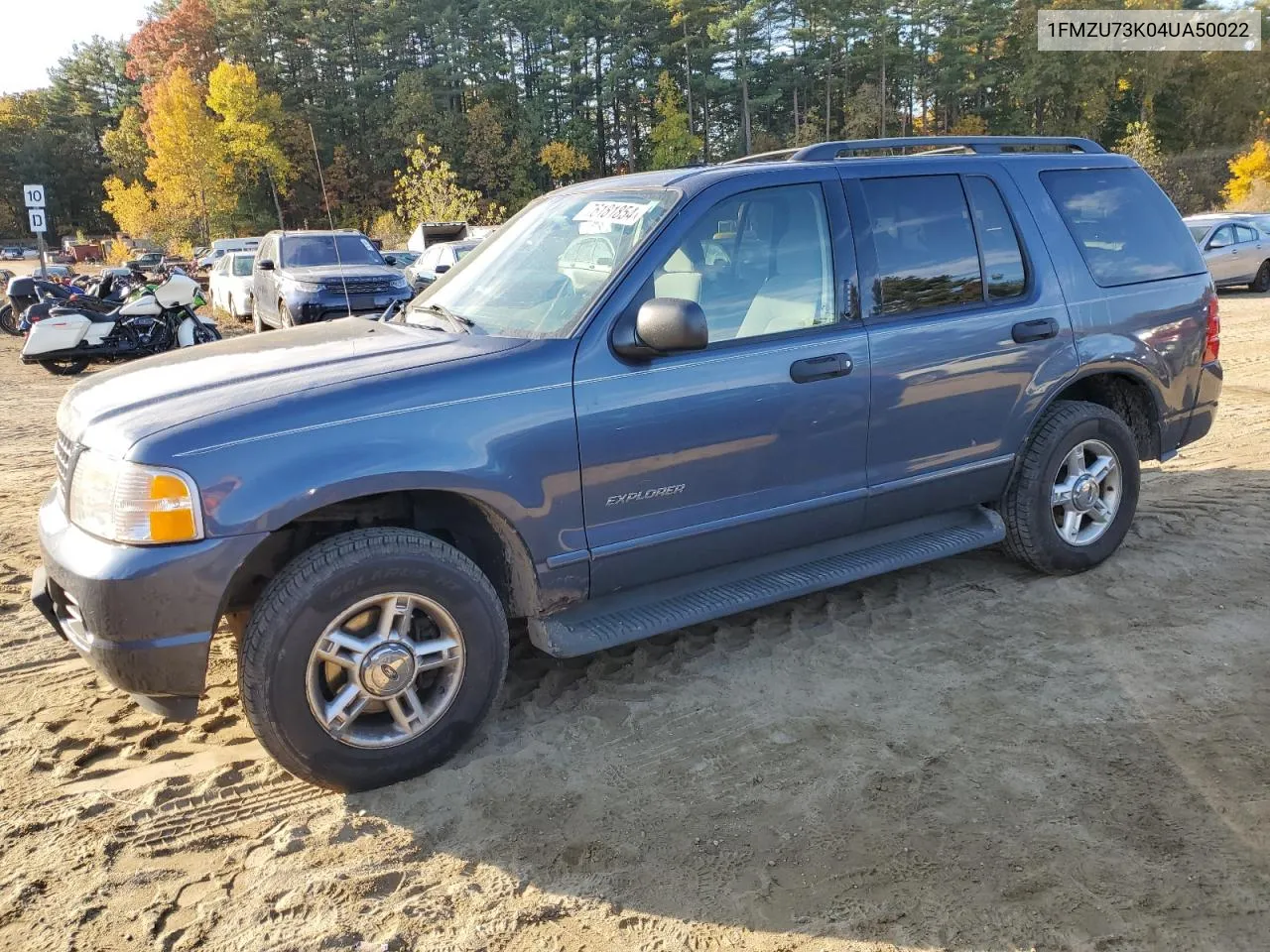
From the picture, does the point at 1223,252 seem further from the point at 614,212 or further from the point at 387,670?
the point at 387,670

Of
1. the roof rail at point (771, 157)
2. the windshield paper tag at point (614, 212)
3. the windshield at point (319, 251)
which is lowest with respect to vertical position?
the windshield paper tag at point (614, 212)

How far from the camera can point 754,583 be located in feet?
12.7

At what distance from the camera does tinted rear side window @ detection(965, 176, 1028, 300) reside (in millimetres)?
4305

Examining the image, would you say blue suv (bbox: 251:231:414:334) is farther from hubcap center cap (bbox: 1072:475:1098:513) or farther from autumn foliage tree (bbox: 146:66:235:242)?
autumn foliage tree (bbox: 146:66:235:242)

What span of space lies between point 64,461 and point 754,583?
2568 millimetres

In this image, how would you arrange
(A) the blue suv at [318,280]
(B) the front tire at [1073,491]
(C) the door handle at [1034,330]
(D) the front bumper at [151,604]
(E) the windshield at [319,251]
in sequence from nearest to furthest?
(D) the front bumper at [151,604] → (C) the door handle at [1034,330] → (B) the front tire at [1073,491] → (A) the blue suv at [318,280] → (E) the windshield at [319,251]

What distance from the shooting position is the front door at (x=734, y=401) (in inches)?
133

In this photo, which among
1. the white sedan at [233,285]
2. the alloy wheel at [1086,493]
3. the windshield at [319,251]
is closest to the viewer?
the alloy wheel at [1086,493]

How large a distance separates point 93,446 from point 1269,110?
252ft

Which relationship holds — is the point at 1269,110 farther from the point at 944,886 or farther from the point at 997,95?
the point at 944,886

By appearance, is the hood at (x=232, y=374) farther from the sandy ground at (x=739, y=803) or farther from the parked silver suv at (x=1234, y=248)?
the parked silver suv at (x=1234, y=248)

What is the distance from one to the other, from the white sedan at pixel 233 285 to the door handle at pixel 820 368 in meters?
17.8

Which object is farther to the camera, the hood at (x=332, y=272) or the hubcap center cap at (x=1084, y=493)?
the hood at (x=332, y=272)

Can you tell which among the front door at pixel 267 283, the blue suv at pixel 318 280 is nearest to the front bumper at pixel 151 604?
the blue suv at pixel 318 280
